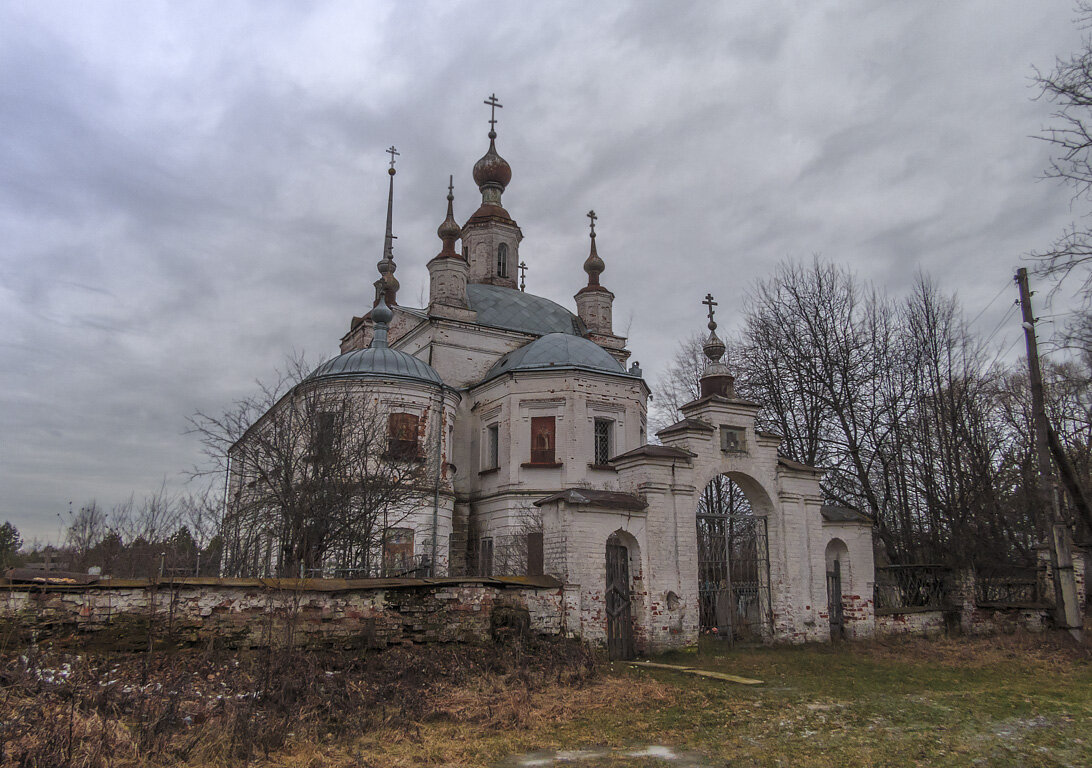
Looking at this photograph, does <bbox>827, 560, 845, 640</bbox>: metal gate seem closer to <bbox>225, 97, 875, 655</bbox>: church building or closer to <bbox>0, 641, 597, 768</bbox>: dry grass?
<bbox>225, 97, 875, 655</bbox>: church building

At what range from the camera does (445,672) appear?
29.4 ft

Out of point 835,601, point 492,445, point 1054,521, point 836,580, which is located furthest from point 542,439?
point 1054,521

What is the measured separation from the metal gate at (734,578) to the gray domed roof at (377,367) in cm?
954

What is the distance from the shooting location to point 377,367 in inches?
810

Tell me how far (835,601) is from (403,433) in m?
11.0

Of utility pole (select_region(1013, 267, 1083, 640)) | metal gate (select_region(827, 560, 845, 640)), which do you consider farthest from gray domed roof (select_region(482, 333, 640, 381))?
utility pole (select_region(1013, 267, 1083, 640))

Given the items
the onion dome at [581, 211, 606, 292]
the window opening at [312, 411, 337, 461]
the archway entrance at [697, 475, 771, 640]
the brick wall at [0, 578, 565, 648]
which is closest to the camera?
the brick wall at [0, 578, 565, 648]

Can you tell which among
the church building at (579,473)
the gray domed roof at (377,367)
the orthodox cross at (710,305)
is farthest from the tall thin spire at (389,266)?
the orthodox cross at (710,305)

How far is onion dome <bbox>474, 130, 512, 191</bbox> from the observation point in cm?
3040

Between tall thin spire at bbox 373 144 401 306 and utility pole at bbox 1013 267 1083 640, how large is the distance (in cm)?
2108

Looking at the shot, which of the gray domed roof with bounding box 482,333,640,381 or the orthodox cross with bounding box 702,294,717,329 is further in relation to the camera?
the gray domed roof with bounding box 482,333,640,381

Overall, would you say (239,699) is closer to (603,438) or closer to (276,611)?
(276,611)

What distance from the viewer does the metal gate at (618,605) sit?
11.9 m

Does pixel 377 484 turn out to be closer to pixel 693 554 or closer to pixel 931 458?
pixel 693 554
